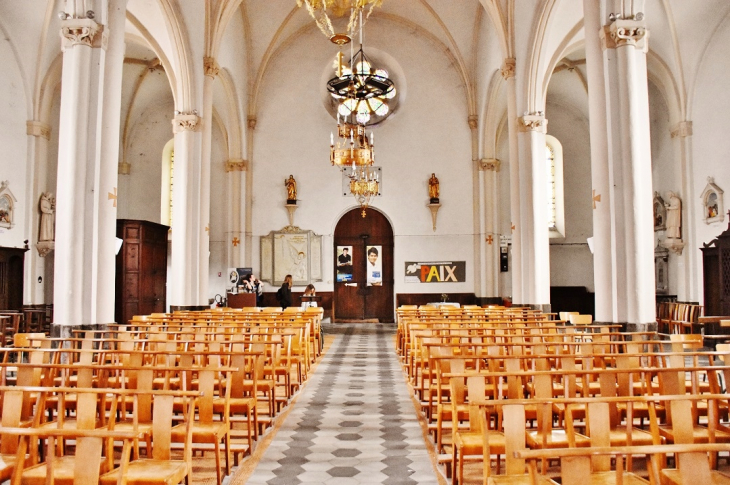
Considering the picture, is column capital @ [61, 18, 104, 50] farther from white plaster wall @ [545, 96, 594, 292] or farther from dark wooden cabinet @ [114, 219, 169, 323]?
white plaster wall @ [545, 96, 594, 292]

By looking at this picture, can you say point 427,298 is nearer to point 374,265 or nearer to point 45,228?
point 374,265

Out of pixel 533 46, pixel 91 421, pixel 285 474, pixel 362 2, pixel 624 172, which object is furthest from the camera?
pixel 533 46

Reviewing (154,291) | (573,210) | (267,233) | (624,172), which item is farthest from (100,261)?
(573,210)

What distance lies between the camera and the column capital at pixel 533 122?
14.0 m

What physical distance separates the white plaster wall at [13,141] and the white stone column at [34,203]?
4.7 inches

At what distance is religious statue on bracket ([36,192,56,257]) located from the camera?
1536 cm

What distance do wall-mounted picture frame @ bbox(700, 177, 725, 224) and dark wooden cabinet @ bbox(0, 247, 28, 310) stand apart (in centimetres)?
1628

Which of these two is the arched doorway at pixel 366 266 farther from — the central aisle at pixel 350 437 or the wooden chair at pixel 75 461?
the wooden chair at pixel 75 461

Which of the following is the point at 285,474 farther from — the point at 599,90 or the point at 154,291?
the point at 154,291

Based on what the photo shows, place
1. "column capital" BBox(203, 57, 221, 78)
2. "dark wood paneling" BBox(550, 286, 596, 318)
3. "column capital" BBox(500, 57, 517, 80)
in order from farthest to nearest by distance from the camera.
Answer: "dark wood paneling" BBox(550, 286, 596, 318)
"column capital" BBox(203, 57, 221, 78)
"column capital" BBox(500, 57, 517, 80)

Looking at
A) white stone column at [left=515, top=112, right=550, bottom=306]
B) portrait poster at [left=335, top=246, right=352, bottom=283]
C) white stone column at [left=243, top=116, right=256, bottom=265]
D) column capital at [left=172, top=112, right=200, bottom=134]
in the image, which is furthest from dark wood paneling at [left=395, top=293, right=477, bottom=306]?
column capital at [left=172, top=112, right=200, bottom=134]

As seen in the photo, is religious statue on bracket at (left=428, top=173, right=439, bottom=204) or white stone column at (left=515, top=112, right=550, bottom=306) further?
religious statue on bracket at (left=428, top=173, right=439, bottom=204)

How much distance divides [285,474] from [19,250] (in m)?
12.6

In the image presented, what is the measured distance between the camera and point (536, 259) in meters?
13.8
